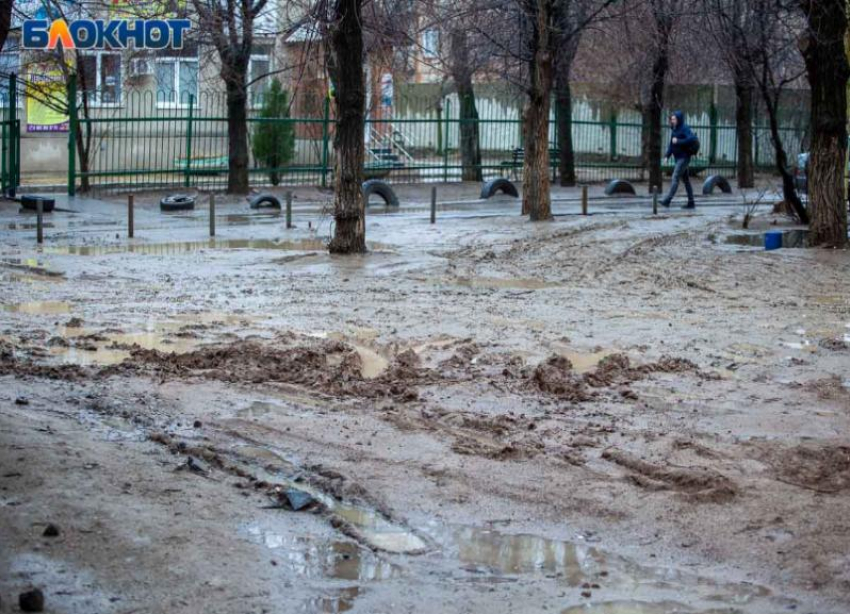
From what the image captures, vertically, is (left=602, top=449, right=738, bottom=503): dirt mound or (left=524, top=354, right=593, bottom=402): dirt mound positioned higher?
(left=524, top=354, right=593, bottom=402): dirt mound

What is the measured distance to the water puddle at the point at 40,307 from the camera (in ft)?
37.0

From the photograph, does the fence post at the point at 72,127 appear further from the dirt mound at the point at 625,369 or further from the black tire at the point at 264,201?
the dirt mound at the point at 625,369

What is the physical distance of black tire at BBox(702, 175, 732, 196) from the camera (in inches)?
1197

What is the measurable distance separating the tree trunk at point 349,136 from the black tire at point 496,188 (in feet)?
39.3

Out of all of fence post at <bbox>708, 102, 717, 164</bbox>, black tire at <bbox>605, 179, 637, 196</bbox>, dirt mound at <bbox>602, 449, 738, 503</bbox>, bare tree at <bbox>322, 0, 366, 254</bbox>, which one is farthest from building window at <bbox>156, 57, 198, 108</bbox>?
dirt mound at <bbox>602, 449, 738, 503</bbox>

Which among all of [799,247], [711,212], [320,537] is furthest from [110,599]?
[711,212]

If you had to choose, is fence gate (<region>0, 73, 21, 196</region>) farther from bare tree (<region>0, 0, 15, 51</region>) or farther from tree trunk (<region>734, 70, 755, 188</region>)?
bare tree (<region>0, 0, 15, 51</region>)

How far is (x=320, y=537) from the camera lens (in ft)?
17.9

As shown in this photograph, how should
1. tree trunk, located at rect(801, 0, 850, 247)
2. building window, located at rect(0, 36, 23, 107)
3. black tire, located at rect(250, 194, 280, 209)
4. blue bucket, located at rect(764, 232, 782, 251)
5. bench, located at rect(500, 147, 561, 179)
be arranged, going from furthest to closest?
bench, located at rect(500, 147, 561, 179)
building window, located at rect(0, 36, 23, 107)
black tire, located at rect(250, 194, 280, 209)
blue bucket, located at rect(764, 232, 782, 251)
tree trunk, located at rect(801, 0, 850, 247)

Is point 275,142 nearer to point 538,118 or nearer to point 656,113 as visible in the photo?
point 656,113

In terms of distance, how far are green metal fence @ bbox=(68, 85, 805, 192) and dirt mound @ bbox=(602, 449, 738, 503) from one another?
21.3 meters

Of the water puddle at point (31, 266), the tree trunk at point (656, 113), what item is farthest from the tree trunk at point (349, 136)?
the tree trunk at point (656, 113)

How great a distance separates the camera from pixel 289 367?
8.82 metres

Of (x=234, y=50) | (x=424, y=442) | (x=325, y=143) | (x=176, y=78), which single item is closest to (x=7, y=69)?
(x=234, y=50)
